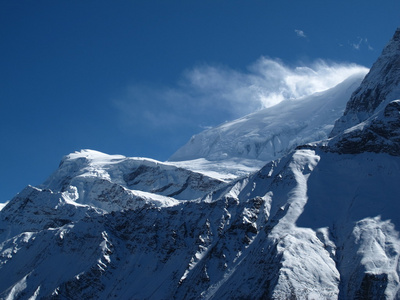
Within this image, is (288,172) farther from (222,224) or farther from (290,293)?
(290,293)

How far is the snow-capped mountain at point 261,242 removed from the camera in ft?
328

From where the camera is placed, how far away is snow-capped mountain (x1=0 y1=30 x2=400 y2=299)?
9994cm

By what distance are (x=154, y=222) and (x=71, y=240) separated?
2718 cm

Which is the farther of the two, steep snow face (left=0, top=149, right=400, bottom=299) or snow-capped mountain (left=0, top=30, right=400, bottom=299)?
snow-capped mountain (left=0, top=30, right=400, bottom=299)

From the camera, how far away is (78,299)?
140m

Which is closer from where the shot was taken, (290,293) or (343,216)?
(290,293)

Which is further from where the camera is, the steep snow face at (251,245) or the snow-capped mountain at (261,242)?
the snow-capped mountain at (261,242)

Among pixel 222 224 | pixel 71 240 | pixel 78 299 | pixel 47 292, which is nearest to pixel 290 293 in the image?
pixel 222 224

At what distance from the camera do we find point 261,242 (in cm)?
11500

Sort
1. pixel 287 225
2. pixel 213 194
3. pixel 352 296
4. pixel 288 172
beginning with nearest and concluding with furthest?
1. pixel 352 296
2. pixel 287 225
3. pixel 288 172
4. pixel 213 194

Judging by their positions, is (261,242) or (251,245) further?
(251,245)

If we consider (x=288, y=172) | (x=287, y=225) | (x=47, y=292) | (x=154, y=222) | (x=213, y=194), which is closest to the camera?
(x=287, y=225)

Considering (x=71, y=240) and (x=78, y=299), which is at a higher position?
(x=71, y=240)

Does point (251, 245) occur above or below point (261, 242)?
above
